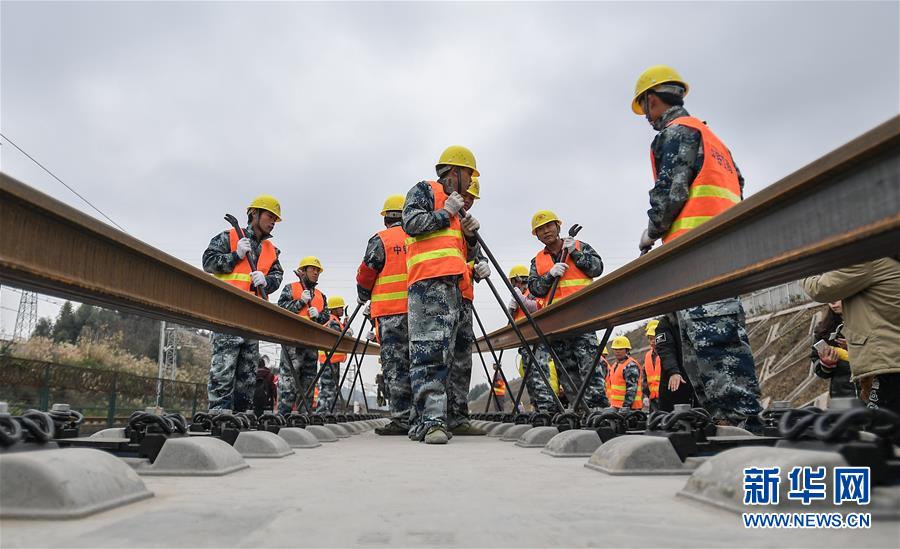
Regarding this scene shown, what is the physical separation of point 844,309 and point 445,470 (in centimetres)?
276

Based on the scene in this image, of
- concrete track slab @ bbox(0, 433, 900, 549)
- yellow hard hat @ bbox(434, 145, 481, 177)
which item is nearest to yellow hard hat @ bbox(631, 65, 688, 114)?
yellow hard hat @ bbox(434, 145, 481, 177)

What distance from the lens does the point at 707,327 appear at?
153 inches

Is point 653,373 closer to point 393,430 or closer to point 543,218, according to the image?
point 543,218

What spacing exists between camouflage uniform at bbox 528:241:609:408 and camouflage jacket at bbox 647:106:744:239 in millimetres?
2689

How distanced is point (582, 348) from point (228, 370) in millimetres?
3957

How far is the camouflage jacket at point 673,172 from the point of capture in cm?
412

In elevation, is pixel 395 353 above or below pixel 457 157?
below

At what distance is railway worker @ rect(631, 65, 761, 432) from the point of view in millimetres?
3818

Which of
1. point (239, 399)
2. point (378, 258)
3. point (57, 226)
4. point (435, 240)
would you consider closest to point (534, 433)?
point (435, 240)

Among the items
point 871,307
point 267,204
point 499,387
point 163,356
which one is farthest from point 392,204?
point 163,356

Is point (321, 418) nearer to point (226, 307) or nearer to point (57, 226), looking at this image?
point (226, 307)

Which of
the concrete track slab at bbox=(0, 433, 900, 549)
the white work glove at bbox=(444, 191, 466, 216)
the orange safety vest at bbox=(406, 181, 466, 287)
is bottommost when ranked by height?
the concrete track slab at bbox=(0, 433, 900, 549)

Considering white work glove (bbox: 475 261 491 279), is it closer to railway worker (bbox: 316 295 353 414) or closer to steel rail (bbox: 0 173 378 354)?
steel rail (bbox: 0 173 378 354)

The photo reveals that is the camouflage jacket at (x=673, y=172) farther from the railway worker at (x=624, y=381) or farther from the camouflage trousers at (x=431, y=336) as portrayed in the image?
the railway worker at (x=624, y=381)
